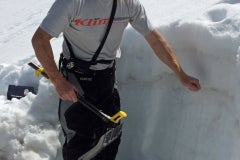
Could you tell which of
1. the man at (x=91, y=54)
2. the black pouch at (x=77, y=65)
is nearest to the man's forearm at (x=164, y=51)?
the man at (x=91, y=54)

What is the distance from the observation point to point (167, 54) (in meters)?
3.74

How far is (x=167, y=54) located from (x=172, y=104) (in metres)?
0.55

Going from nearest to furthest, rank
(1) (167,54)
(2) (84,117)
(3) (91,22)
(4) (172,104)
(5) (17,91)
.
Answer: (3) (91,22)
(2) (84,117)
(1) (167,54)
(4) (172,104)
(5) (17,91)

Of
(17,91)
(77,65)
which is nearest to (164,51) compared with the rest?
(77,65)

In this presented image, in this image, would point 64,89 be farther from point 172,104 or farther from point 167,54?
point 172,104

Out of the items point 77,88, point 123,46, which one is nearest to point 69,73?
point 77,88

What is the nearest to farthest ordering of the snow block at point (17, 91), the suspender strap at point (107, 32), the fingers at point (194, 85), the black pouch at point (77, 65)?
the suspender strap at point (107, 32)
the black pouch at point (77, 65)
the fingers at point (194, 85)
the snow block at point (17, 91)

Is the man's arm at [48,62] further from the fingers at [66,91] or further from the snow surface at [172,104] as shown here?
the snow surface at [172,104]

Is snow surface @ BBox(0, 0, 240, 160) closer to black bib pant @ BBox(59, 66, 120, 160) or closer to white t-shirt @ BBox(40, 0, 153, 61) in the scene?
white t-shirt @ BBox(40, 0, 153, 61)

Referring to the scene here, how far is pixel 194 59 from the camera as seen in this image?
3885mm

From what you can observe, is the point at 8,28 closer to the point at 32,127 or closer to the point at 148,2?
the point at 148,2

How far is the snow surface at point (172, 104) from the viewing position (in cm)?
363

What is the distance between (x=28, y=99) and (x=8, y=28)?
178 inches

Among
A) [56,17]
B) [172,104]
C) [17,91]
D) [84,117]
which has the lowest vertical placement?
[17,91]
